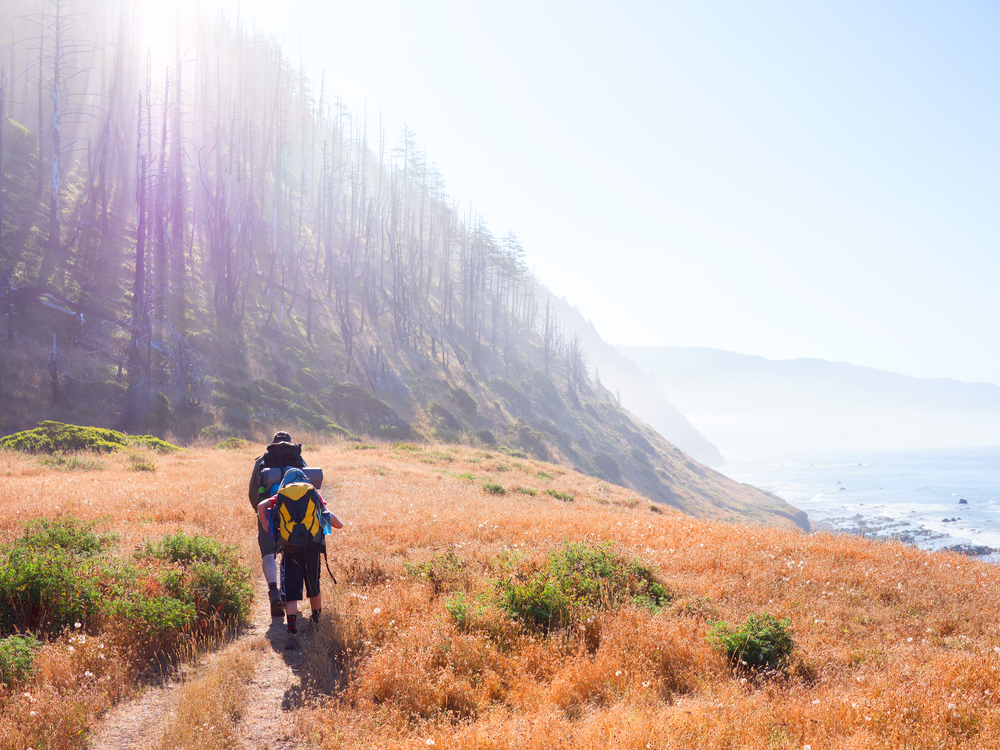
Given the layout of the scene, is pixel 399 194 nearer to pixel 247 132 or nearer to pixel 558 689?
pixel 247 132

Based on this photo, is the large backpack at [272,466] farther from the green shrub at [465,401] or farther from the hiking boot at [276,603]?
the green shrub at [465,401]

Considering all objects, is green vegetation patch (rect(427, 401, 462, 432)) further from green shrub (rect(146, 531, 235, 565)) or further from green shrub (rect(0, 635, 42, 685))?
green shrub (rect(0, 635, 42, 685))

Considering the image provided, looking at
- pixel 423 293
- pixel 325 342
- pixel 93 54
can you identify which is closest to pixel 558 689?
pixel 325 342

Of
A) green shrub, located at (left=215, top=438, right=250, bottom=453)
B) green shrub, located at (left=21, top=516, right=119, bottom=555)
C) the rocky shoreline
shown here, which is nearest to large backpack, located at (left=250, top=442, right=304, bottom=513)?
green shrub, located at (left=21, top=516, right=119, bottom=555)

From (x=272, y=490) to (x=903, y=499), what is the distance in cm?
9262

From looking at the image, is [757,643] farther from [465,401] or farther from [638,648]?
[465,401]

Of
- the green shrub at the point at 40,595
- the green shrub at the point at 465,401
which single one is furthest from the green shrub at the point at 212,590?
the green shrub at the point at 465,401

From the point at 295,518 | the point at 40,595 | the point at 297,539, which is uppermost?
the point at 295,518

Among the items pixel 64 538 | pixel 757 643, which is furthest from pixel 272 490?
pixel 757 643

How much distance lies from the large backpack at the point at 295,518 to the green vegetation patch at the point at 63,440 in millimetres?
18066

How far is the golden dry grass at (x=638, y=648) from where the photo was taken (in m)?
4.31

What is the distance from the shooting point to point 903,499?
244 feet

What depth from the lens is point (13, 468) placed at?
50.5ft

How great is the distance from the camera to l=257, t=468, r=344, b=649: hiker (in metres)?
6.21
